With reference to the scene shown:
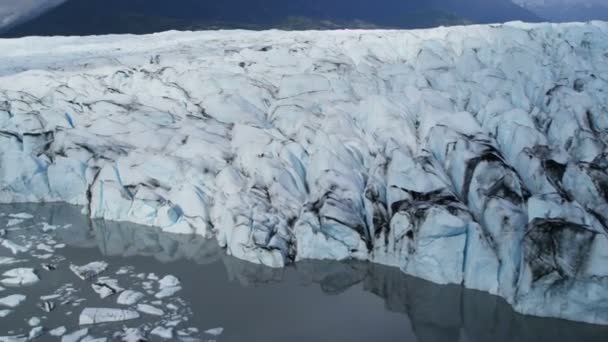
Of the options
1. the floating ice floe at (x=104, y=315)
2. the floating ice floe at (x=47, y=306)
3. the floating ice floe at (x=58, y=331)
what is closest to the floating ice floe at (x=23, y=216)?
the floating ice floe at (x=47, y=306)

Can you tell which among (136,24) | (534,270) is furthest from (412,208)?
(136,24)

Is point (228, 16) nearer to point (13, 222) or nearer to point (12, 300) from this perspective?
point (13, 222)

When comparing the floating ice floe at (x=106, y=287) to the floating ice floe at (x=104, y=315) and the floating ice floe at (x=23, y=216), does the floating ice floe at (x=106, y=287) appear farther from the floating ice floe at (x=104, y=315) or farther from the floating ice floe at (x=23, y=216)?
the floating ice floe at (x=23, y=216)

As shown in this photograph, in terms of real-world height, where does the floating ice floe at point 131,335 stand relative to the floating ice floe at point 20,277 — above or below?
below

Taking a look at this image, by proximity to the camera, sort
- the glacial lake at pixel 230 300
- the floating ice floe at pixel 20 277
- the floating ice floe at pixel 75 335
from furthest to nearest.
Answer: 1. the floating ice floe at pixel 20 277
2. the glacial lake at pixel 230 300
3. the floating ice floe at pixel 75 335

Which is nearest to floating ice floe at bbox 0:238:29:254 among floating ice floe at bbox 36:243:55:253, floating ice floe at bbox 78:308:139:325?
floating ice floe at bbox 36:243:55:253

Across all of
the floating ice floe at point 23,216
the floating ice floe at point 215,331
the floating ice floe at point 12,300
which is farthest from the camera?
the floating ice floe at point 23,216
